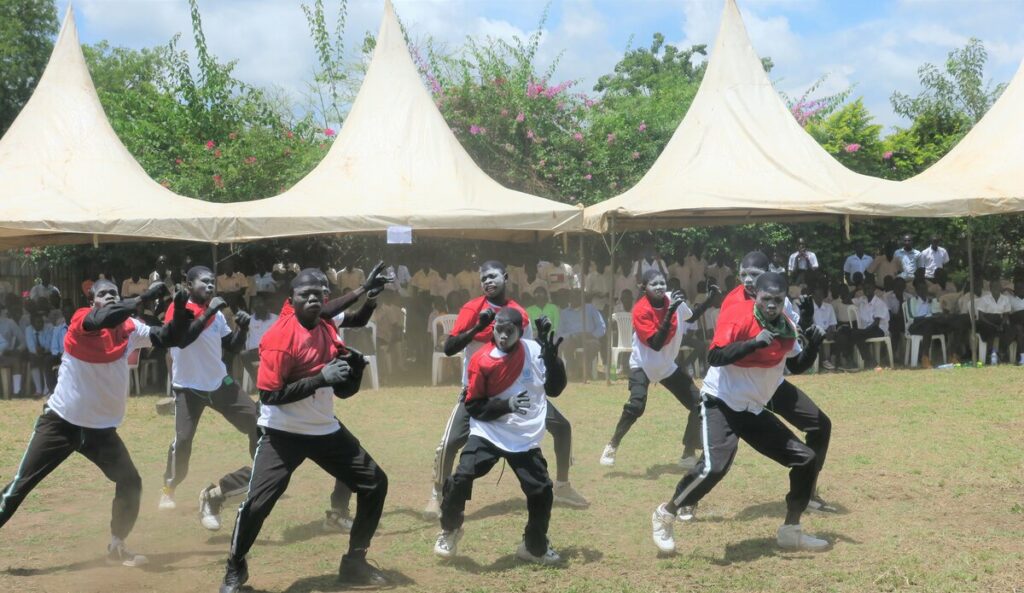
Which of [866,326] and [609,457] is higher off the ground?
[866,326]

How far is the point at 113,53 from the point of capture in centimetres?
4791

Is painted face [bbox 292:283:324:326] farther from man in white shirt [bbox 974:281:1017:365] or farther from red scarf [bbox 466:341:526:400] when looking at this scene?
man in white shirt [bbox 974:281:1017:365]

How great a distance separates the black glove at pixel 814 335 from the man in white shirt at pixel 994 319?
11506 mm

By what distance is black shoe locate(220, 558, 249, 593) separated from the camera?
598 centimetres

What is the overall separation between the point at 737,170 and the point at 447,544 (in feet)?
36.7

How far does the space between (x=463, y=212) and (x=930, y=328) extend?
7741 mm

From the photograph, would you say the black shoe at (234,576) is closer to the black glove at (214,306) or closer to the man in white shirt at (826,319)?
the black glove at (214,306)

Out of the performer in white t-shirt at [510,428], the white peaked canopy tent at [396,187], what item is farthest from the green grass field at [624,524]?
the white peaked canopy tent at [396,187]

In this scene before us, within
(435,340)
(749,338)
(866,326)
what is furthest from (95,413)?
(866,326)

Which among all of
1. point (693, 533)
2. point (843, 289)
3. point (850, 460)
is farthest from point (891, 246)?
point (693, 533)

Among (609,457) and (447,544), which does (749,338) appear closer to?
(447,544)

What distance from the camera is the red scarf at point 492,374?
6715mm

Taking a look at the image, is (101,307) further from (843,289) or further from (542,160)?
(542,160)

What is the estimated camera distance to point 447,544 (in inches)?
266
